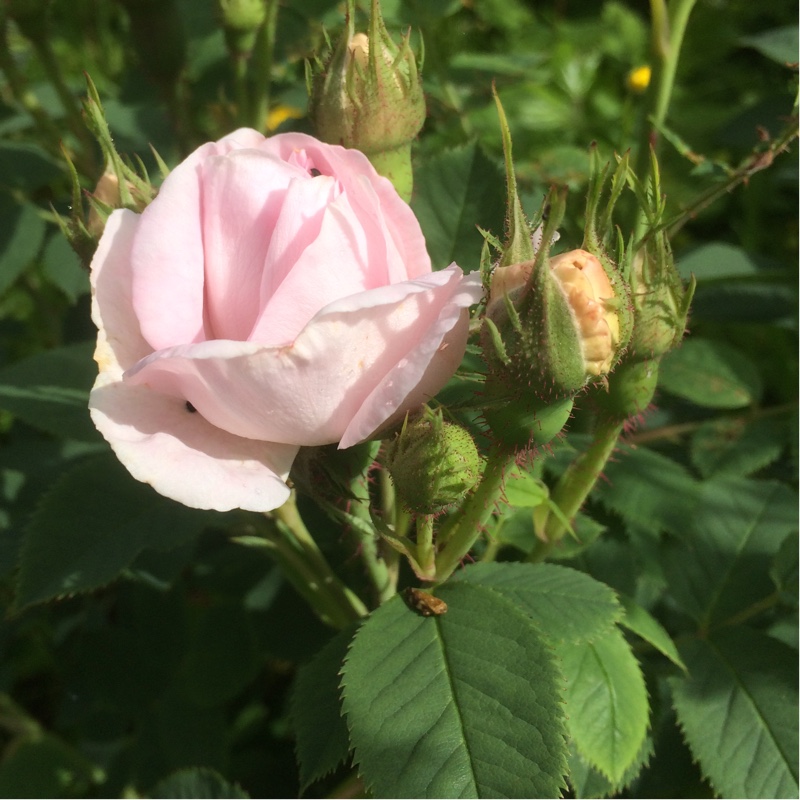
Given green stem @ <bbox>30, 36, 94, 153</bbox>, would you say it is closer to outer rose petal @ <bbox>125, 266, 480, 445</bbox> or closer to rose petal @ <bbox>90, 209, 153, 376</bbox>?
rose petal @ <bbox>90, 209, 153, 376</bbox>

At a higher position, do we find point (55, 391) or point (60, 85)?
point (60, 85)

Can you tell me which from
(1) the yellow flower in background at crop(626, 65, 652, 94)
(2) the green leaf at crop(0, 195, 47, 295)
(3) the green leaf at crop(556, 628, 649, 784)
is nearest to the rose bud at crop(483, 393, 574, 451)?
(3) the green leaf at crop(556, 628, 649, 784)

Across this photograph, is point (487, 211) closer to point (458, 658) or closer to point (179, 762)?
point (458, 658)

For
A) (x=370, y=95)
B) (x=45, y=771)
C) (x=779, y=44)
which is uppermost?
(x=370, y=95)

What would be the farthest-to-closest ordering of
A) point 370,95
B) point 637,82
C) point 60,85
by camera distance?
point 637,82, point 60,85, point 370,95

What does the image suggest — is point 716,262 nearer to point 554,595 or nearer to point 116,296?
point 554,595

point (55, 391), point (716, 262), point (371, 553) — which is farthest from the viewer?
point (716, 262)

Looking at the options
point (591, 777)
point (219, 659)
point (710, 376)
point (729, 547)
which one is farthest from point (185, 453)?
point (710, 376)

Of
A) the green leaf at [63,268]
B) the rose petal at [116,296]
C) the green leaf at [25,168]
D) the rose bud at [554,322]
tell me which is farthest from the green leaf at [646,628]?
the green leaf at [25,168]
